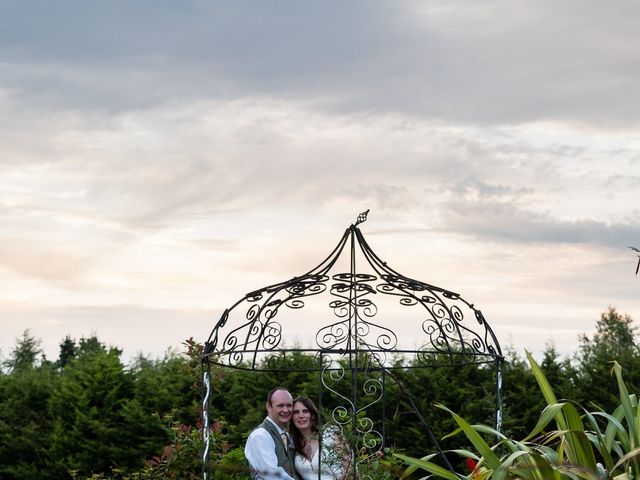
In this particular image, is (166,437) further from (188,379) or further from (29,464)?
(29,464)

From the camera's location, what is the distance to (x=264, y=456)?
6543mm

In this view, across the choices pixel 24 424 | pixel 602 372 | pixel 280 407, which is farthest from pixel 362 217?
pixel 24 424

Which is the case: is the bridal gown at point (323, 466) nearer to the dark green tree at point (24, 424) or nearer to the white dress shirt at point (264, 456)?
the white dress shirt at point (264, 456)

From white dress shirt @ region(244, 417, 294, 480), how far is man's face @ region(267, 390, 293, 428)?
138mm

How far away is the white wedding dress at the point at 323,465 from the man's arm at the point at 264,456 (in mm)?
262

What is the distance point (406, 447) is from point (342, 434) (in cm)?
390

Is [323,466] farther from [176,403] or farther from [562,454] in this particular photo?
[176,403]

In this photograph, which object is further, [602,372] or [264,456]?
[602,372]

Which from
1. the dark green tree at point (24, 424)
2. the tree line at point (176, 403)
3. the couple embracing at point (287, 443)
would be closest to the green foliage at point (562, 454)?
the couple embracing at point (287, 443)

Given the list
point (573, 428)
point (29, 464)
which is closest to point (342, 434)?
point (573, 428)

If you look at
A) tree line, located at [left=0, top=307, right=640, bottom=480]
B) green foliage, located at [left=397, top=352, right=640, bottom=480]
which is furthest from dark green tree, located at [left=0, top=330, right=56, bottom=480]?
green foliage, located at [left=397, top=352, right=640, bottom=480]

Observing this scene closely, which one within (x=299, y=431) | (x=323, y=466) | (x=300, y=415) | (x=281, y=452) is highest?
(x=300, y=415)

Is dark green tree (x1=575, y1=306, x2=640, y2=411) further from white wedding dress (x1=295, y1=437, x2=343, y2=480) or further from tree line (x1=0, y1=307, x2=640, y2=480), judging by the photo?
white wedding dress (x1=295, y1=437, x2=343, y2=480)

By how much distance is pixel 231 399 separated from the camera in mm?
10383
